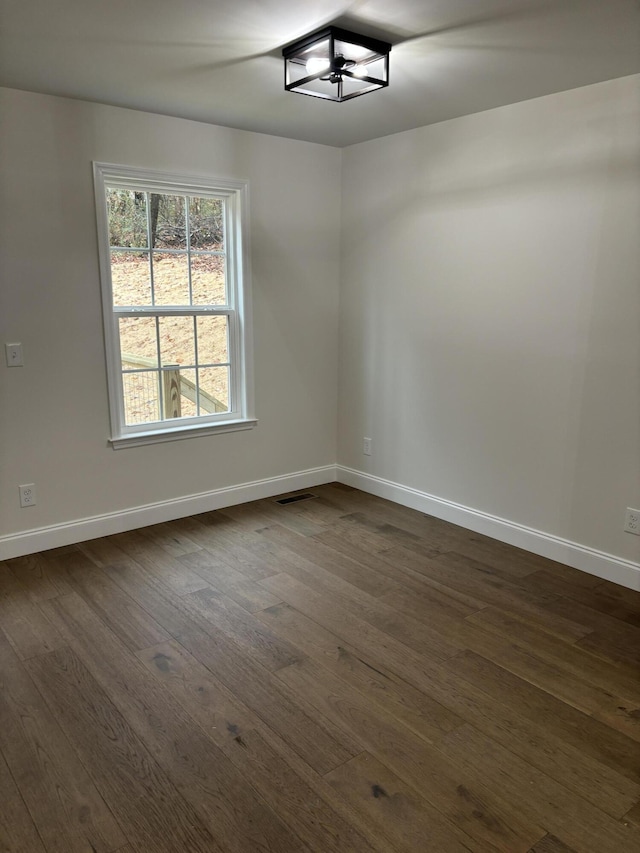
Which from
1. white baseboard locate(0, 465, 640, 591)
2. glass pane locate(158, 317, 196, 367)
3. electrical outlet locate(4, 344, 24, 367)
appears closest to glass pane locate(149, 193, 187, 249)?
glass pane locate(158, 317, 196, 367)

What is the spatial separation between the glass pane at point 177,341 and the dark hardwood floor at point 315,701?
3.87 feet

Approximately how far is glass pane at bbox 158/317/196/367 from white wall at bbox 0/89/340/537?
0.43m

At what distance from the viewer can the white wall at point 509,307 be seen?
3008 millimetres

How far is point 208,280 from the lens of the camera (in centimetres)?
400

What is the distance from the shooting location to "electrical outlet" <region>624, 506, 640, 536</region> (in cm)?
303

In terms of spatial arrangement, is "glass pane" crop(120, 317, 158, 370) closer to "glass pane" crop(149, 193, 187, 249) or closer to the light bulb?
"glass pane" crop(149, 193, 187, 249)

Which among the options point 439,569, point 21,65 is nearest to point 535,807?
point 439,569

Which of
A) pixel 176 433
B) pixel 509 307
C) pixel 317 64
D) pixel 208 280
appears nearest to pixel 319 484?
pixel 176 433

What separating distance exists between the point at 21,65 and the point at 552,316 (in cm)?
279

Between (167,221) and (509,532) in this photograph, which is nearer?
(509,532)

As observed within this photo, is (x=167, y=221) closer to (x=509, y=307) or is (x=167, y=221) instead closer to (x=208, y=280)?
(x=208, y=280)

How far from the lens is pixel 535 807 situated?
1.79 m

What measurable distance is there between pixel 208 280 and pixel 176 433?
3.33 feet

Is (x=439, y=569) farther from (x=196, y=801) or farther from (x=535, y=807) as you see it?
(x=196, y=801)
